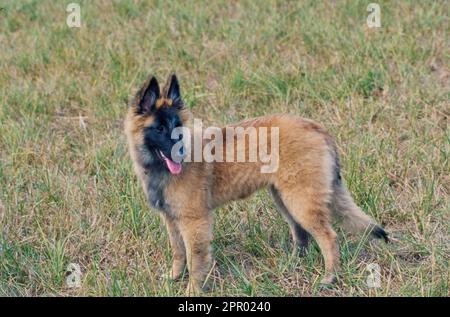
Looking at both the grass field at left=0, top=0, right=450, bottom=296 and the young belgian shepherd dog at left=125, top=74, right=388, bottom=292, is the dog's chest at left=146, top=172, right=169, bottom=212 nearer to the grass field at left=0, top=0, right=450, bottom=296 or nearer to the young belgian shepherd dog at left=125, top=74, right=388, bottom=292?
the young belgian shepherd dog at left=125, top=74, right=388, bottom=292

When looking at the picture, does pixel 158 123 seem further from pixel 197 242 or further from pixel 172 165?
pixel 197 242

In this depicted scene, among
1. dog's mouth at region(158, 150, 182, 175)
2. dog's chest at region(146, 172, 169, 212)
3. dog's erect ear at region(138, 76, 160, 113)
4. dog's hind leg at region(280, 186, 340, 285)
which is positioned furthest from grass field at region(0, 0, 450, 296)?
dog's erect ear at region(138, 76, 160, 113)

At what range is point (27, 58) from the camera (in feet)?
26.3

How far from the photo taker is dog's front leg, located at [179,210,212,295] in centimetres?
447

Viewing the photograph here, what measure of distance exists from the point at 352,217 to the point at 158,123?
1397 millimetres

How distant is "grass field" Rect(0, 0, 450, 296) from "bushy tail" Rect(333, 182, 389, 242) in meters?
0.14

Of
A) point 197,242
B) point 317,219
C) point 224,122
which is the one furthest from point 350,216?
point 224,122

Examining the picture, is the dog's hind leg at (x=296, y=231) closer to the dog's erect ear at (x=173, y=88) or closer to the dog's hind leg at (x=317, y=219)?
the dog's hind leg at (x=317, y=219)

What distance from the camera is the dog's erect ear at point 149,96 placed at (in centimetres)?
438

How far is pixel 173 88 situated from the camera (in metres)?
4.51

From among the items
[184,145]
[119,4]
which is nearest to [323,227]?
[184,145]

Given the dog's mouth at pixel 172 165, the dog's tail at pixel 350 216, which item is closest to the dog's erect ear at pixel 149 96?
the dog's mouth at pixel 172 165

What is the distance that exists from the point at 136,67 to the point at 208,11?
165 centimetres
